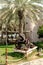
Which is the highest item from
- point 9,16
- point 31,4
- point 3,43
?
point 31,4

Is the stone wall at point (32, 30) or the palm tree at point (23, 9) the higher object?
the palm tree at point (23, 9)

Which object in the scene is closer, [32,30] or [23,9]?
[23,9]

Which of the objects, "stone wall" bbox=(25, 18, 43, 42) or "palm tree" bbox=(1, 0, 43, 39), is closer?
"palm tree" bbox=(1, 0, 43, 39)

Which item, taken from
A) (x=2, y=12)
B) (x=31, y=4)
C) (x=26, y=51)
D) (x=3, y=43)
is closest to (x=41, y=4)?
(x=31, y=4)

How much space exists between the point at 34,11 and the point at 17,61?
951 centimetres

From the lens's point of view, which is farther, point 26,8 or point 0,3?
point 0,3

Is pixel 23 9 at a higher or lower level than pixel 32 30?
higher

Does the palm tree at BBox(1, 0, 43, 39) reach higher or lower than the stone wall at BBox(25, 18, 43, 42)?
higher

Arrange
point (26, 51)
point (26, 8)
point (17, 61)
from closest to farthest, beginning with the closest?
point (17, 61)
point (26, 51)
point (26, 8)

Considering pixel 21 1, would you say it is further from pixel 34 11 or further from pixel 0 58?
pixel 0 58

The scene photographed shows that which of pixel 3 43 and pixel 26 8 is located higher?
pixel 26 8

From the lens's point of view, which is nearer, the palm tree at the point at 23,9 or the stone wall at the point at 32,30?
the palm tree at the point at 23,9

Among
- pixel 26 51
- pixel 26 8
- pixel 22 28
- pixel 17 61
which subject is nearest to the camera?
pixel 17 61

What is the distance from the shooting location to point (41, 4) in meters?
24.5
